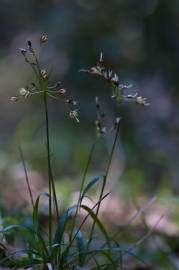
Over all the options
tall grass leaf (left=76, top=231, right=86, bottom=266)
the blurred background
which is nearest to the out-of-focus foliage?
the blurred background

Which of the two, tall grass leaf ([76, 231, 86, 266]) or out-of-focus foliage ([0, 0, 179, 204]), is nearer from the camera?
tall grass leaf ([76, 231, 86, 266])

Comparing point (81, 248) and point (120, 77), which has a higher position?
point (81, 248)

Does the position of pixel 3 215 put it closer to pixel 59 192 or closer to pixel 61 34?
pixel 59 192

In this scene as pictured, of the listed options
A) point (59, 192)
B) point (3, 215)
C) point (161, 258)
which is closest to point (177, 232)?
point (161, 258)

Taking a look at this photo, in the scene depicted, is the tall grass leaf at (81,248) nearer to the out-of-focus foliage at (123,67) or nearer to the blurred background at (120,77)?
the blurred background at (120,77)

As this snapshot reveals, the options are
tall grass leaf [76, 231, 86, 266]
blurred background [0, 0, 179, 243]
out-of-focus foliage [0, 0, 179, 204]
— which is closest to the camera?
tall grass leaf [76, 231, 86, 266]

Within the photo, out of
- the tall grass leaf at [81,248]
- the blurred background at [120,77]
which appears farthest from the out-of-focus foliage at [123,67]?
the tall grass leaf at [81,248]

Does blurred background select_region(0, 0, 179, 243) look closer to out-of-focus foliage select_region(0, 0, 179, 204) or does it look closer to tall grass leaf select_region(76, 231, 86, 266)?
out-of-focus foliage select_region(0, 0, 179, 204)

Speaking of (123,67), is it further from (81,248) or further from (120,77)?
(81,248)

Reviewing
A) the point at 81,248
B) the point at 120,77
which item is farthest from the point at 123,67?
the point at 81,248
